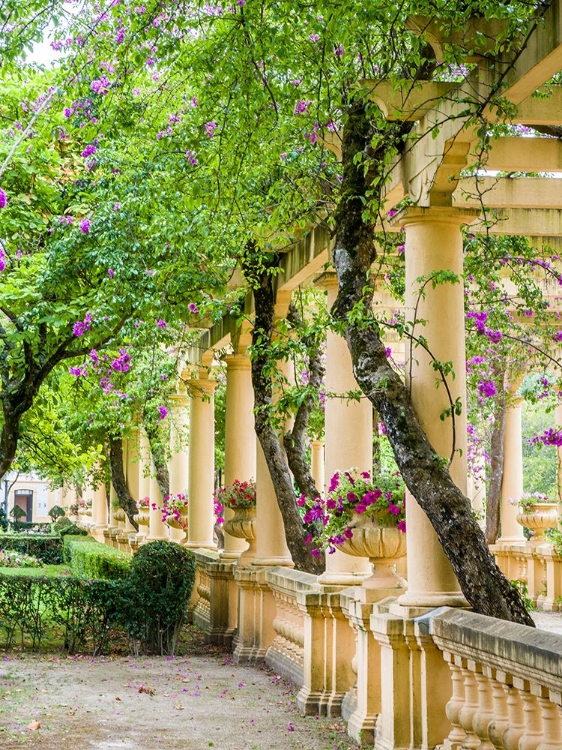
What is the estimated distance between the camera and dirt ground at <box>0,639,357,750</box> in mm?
8438

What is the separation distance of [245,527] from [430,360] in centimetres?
721

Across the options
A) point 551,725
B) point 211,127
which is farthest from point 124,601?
point 551,725

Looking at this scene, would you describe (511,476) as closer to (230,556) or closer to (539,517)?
(539,517)

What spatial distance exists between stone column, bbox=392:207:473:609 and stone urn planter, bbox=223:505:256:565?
687 cm

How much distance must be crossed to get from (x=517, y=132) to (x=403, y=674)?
504 cm

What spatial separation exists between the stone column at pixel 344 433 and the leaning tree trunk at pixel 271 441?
5.04 ft

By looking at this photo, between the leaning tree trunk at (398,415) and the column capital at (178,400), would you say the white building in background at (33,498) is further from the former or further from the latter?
the leaning tree trunk at (398,415)

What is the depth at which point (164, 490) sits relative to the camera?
21.7 metres

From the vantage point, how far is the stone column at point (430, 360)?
7.11 m

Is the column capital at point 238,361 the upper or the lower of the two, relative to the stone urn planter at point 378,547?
upper

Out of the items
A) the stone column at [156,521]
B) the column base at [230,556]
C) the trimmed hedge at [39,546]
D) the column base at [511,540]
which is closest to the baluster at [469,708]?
the column base at [230,556]

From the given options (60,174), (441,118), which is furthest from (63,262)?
(441,118)

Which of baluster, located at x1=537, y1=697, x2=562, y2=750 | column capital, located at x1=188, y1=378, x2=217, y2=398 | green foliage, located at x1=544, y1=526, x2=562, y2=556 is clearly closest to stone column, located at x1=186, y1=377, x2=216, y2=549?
column capital, located at x1=188, y1=378, x2=217, y2=398

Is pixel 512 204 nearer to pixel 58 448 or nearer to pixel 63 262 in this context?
pixel 63 262
